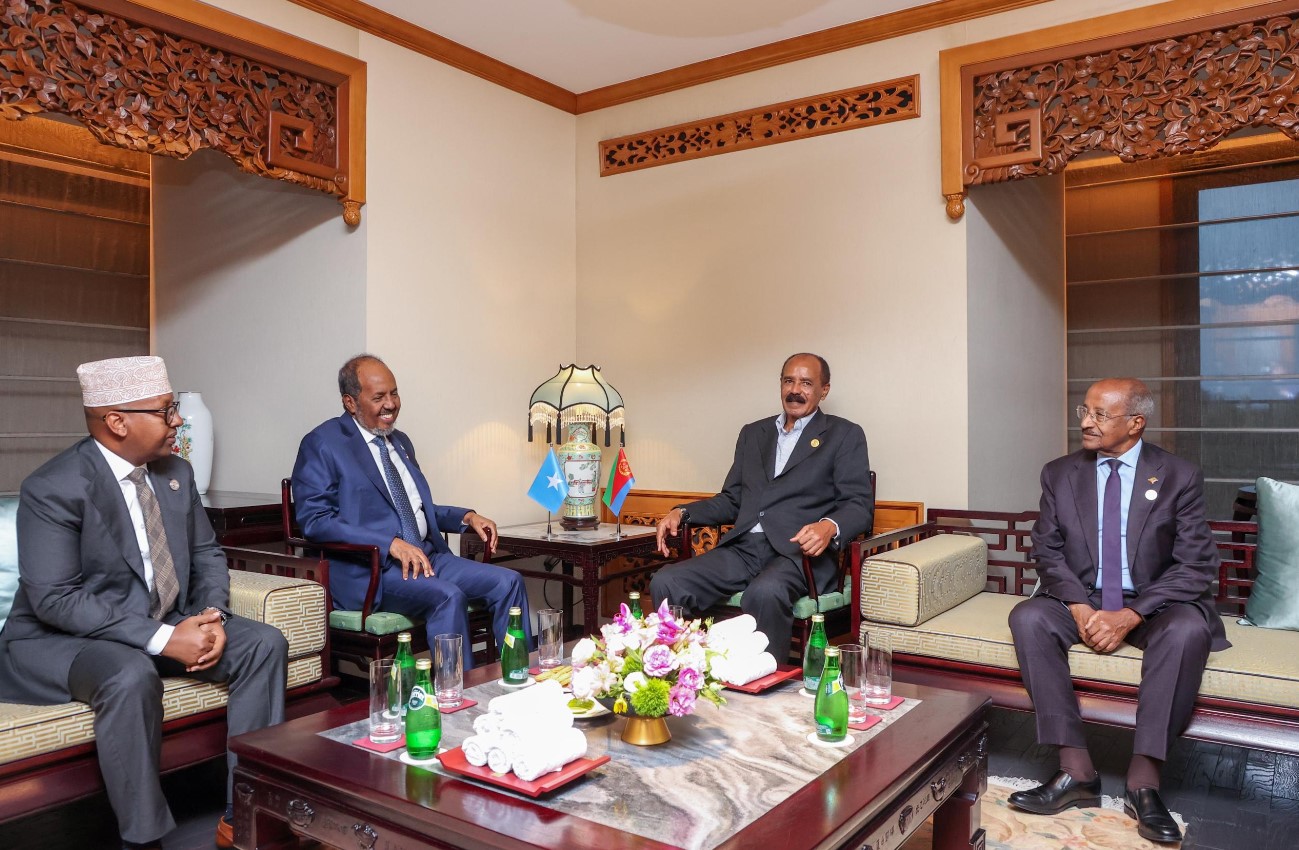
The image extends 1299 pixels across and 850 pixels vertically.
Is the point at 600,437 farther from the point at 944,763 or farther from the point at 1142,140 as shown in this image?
the point at 944,763

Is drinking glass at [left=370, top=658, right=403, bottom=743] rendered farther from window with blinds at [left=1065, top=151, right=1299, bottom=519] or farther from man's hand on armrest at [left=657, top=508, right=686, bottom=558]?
window with blinds at [left=1065, top=151, right=1299, bottom=519]

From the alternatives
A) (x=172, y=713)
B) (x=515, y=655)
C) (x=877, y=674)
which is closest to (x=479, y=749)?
(x=515, y=655)

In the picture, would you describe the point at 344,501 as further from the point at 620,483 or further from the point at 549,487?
the point at 620,483

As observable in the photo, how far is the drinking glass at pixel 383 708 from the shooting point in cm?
207

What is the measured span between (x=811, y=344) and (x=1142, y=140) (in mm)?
1623

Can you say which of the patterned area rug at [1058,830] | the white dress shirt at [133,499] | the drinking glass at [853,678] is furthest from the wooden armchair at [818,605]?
the white dress shirt at [133,499]

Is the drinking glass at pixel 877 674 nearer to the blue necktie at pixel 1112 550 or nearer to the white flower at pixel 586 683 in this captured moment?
the white flower at pixel 586 683

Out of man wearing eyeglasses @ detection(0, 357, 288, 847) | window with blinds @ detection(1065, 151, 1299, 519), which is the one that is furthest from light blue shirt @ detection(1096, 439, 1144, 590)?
man wearing eyeglasses @ detection(0, 357, 288, 847)

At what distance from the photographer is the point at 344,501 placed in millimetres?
3533

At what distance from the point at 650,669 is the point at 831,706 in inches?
16.8

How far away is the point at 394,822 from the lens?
1790 mm

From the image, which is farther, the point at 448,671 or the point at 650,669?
the point at 448,671

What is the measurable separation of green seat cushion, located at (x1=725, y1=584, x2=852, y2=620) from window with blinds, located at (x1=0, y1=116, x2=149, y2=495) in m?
3.81

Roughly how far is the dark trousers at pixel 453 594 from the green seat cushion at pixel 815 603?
864mm
